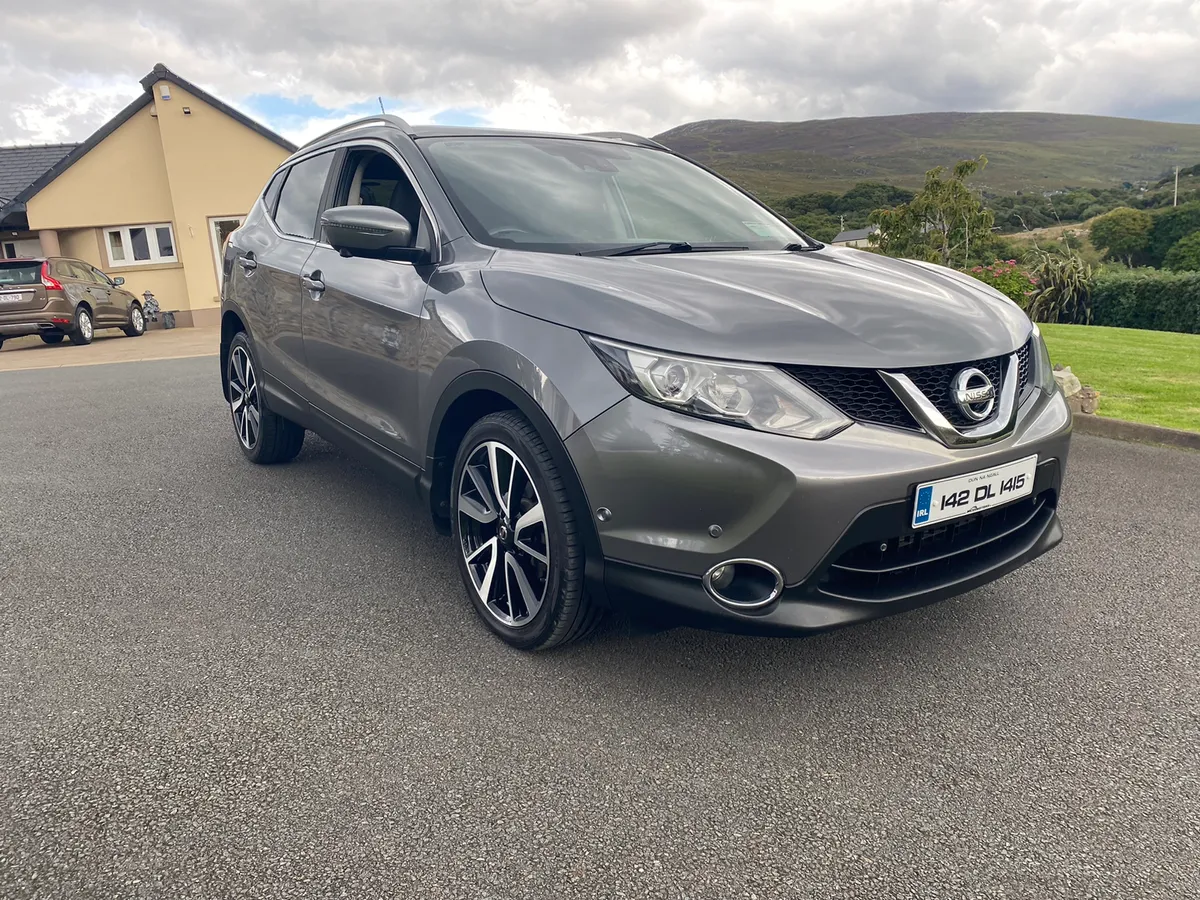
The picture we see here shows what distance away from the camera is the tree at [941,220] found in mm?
15398

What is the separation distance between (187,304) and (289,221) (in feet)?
68.7

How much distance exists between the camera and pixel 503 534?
9.86 ft

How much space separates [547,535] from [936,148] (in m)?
176

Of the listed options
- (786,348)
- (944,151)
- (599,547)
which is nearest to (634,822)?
(599,547)

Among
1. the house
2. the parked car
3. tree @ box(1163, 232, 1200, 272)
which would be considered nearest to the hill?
tree @ box(1163, 232, 1200, 272)

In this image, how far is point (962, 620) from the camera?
10.7 feet

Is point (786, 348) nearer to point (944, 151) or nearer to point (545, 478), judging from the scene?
point (545, 478)

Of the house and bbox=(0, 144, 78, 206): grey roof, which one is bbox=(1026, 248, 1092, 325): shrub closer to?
the house

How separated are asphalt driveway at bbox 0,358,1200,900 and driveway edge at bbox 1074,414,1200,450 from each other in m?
2.05

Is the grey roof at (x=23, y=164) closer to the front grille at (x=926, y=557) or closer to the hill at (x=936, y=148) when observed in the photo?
the front grille at (x=926, y=557)

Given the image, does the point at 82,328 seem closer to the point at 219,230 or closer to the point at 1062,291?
the point at 219,230

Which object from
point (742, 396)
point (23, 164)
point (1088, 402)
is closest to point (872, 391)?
point (742, 396)

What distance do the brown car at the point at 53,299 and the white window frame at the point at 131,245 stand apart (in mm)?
4591

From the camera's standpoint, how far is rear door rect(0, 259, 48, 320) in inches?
636
